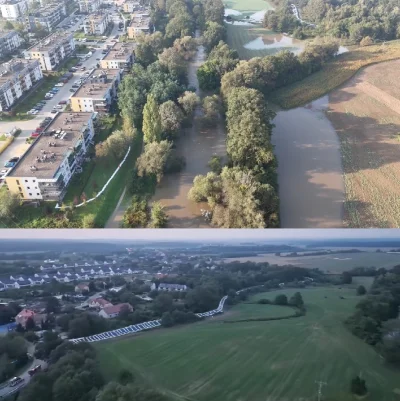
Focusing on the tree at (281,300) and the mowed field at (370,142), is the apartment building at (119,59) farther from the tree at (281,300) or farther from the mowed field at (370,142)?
the tree at (281,300)

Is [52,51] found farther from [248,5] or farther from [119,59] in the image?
[248,5]

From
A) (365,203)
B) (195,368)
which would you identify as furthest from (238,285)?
(365,203)

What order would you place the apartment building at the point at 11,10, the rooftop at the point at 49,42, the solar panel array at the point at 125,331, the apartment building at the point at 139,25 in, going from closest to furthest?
the solar panel array at the point at 125,331 < the rooftop at the point at 49,42 < the apartment building at the point at 139,25 < the apartment building at the point at 11,10

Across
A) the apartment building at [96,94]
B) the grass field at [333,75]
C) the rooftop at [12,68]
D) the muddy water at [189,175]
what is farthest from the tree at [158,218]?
the rooftop at [12,68]

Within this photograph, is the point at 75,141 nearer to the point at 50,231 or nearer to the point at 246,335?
the point at 50,231

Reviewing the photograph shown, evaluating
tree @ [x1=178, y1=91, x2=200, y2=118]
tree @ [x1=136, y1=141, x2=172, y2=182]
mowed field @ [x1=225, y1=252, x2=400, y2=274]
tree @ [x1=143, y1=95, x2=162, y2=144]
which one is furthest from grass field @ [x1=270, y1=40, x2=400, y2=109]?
mowed field @ [x1=225, y1=252, x2=400, y2=274]

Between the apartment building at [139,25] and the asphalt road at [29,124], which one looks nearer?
the asphalt road at [29,124]

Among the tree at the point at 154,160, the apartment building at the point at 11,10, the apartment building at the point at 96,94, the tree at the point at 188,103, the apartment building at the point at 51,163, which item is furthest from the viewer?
the apartment building at the point at 11,10
